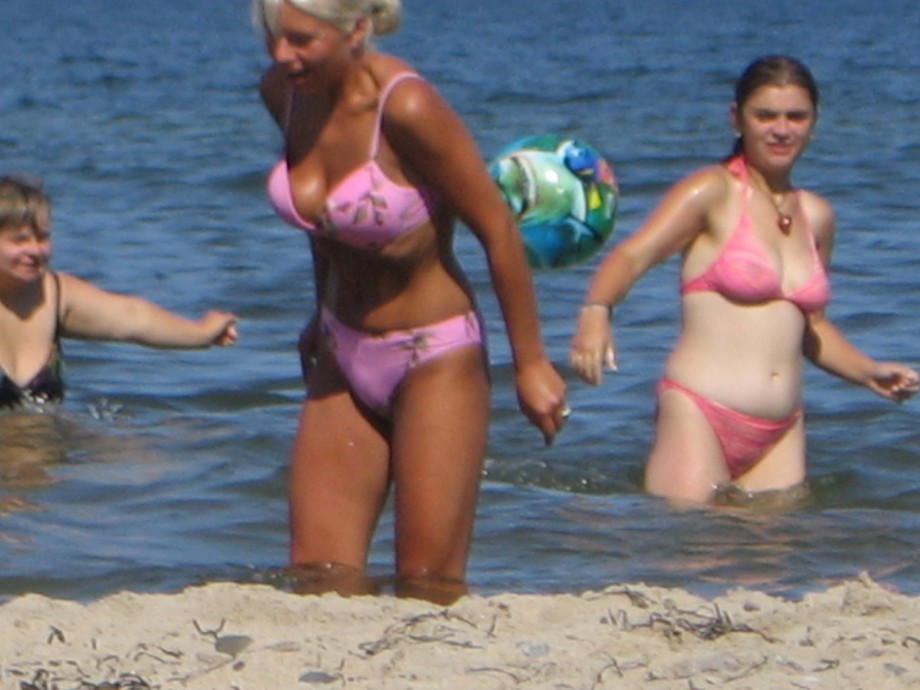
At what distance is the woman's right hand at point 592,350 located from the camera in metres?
5.60

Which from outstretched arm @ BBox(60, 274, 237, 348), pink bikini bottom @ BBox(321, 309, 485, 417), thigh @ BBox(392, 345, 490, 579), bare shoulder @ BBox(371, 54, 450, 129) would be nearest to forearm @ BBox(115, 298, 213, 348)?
outstretched arm @ BBox(60, 274, 237, 348)

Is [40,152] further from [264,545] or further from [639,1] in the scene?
[639,1]

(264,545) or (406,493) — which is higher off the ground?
(406,493)

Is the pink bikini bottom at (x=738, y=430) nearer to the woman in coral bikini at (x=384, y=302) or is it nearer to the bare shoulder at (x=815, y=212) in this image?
the bare shoulder at (x=815, y=212)

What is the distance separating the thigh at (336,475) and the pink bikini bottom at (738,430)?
73.8 inches

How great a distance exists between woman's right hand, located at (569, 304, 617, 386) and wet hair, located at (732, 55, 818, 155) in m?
1.14

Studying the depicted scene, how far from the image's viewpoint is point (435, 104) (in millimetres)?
4586

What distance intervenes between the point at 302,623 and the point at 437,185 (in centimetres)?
101

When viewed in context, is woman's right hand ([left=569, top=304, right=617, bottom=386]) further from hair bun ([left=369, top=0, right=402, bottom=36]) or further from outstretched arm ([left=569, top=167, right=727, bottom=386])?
hair bun ([left=369, top=0, right=402, bottom=36])

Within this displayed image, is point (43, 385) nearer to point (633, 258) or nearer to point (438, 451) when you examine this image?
point (633, 258)

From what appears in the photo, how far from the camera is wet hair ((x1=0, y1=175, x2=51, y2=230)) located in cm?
783

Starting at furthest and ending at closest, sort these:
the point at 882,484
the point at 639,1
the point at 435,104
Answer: the point at 639,1 < the point at 882,484 < the point at 435,104

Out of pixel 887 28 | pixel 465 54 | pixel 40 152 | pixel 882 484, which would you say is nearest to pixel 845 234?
pixel 882 484

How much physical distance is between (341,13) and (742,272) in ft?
7.89
